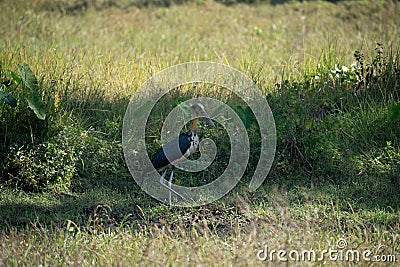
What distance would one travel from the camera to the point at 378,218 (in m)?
5.38

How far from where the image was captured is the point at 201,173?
21.2 feet

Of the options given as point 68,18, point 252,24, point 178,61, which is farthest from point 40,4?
point 178,61

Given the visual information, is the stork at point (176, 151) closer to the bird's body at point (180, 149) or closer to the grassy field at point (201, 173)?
the bird's body at point (180, 149)

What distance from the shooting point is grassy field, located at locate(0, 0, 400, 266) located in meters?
4.48

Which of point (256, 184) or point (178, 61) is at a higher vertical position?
point (178, 61)

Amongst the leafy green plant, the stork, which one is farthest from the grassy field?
the stork

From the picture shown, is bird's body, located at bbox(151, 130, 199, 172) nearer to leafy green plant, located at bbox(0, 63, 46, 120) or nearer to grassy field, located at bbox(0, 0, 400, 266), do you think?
grassy field, located at bbox(0, 0, 400, 266)

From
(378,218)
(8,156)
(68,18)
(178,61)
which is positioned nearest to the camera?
(378,218)

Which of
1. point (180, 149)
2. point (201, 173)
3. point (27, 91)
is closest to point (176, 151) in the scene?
point (180, 149)

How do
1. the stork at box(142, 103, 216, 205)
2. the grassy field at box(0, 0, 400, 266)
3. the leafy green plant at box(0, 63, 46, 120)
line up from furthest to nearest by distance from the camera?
the leafy green plant at box(0, 63, 46, 120) < the stork at box(142, 103, 216, 205) < the grassy field at box(0, 0, 400, 266)

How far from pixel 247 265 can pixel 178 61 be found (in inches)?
189

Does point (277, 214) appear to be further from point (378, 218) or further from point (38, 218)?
point (38, 218)

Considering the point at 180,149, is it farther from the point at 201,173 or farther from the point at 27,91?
the point at 27,91

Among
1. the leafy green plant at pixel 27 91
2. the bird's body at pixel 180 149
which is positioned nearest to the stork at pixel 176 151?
the bird's body at pixel 180 149
